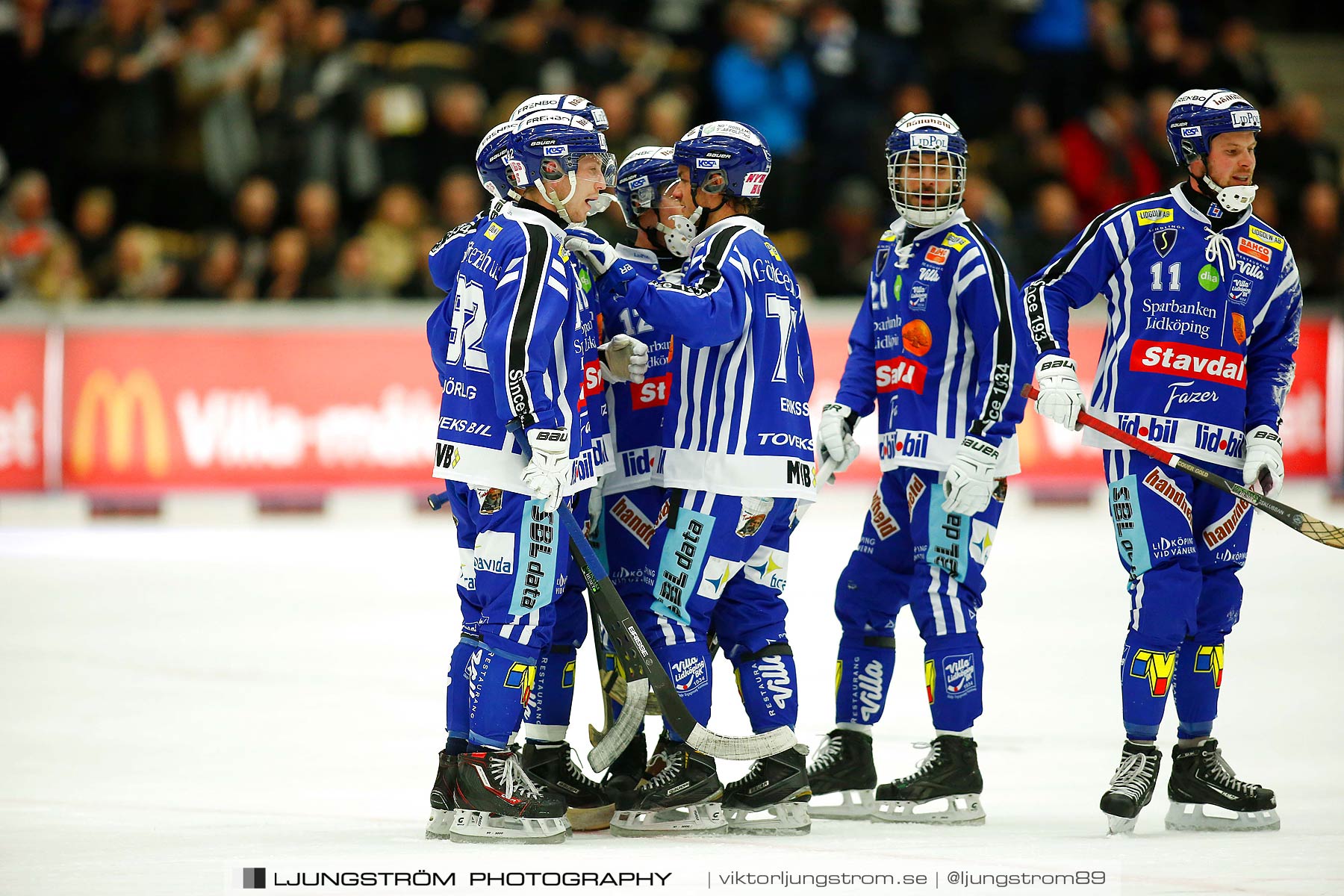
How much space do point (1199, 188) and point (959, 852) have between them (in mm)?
2460

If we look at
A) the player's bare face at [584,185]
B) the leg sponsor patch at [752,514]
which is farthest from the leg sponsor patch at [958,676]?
the player's bare face at [584,185]

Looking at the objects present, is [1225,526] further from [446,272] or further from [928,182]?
[446,272]

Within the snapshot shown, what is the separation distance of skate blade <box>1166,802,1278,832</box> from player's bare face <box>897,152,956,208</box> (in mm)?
2235

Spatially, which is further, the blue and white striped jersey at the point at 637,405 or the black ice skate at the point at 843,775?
the black ice skate at the point at 843,775

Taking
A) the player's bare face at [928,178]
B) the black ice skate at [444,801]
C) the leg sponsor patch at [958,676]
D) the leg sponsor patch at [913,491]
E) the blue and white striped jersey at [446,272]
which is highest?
the player's bare face at [928,178]

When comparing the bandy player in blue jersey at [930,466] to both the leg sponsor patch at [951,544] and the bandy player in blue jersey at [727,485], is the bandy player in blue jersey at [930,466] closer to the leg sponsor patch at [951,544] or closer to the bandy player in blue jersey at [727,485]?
the leg sponsor patch at [951,544]

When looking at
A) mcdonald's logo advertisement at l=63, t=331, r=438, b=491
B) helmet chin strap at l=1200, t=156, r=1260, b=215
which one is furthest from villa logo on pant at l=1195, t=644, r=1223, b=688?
mcdonald's logo advertisement at l=63, t=331, r=438, b=491

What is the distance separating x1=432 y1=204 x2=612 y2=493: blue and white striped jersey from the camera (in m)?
5.49

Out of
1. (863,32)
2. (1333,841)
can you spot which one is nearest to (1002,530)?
(863,32)

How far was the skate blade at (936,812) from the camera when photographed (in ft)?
20.1

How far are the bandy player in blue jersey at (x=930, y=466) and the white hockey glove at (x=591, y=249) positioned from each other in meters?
1.25

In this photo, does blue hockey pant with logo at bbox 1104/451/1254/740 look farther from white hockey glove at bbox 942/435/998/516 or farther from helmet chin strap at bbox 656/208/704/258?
helmet chin strap at bbox 656/208/704/258

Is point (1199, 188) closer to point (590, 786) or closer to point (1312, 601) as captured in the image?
point (590, 786)

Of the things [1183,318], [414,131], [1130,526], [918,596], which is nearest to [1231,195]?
[1183,318]
